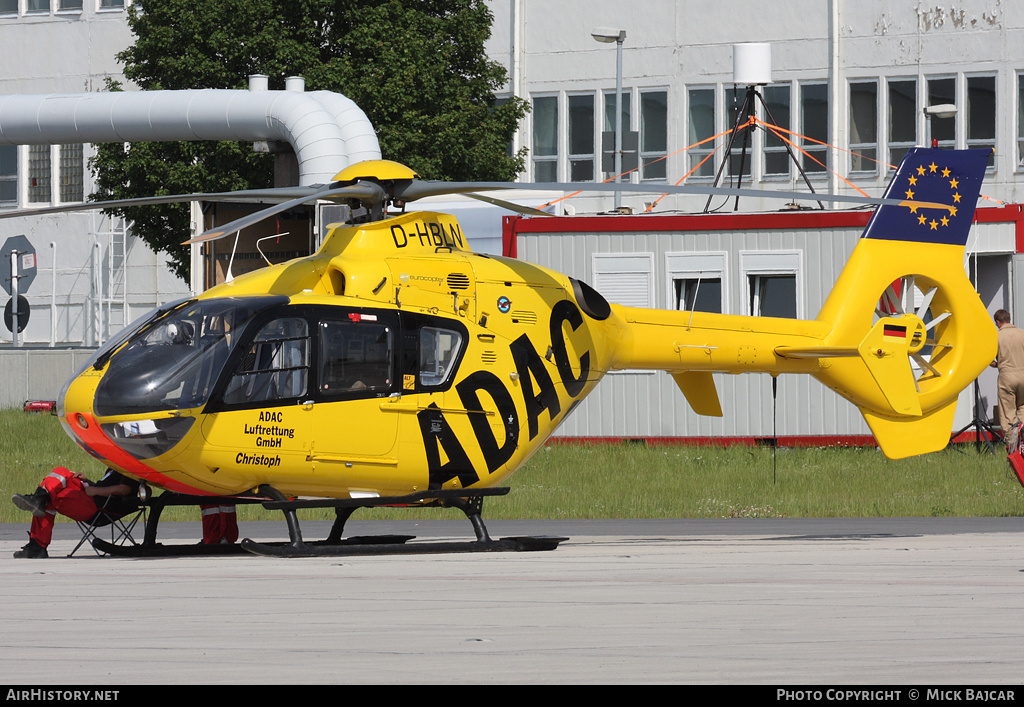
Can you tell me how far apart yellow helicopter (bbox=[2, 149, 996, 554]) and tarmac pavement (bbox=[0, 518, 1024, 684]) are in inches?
32.0

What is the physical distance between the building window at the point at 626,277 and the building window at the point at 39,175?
101 feet

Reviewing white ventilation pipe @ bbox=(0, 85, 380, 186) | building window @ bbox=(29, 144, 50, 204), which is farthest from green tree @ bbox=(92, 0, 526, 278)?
building window @ bbox=(29, 144, 50, 204)

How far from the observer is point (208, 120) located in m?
24.6

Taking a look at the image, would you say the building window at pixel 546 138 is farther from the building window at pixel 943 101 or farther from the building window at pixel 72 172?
the building window at pixel 72 172

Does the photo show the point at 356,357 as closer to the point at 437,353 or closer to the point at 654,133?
the point at 437,353

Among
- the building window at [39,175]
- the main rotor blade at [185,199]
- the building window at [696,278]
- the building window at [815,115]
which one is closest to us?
the main rotor blade at [185,199]

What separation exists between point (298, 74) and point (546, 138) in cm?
1196

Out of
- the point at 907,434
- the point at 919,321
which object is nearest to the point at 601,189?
the point at 919,321

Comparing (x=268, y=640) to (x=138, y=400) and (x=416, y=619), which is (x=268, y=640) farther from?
(x=138, y=400)

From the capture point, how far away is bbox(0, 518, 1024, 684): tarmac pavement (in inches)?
261

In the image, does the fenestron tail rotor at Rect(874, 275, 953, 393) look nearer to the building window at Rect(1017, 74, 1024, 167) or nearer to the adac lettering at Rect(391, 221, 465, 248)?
the adac lettering at Rect(391, 221, 465, 248)

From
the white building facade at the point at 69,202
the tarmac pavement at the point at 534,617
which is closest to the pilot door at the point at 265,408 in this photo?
the tarmac pavement at the point at 534,617

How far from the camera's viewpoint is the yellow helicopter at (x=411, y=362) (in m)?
10.6

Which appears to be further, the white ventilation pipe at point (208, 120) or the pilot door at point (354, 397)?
the white ventilation pipe at point (208, 120)
